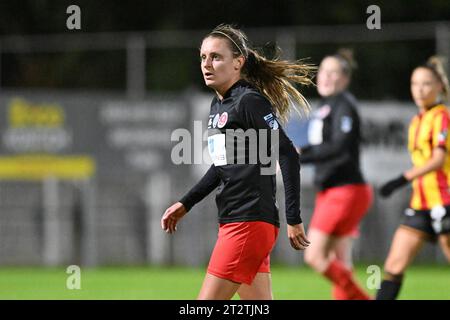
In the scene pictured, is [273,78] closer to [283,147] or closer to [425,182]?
[283,147]

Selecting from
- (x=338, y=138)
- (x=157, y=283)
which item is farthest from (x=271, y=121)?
(x=157, y=283)

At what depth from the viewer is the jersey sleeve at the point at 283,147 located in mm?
6070

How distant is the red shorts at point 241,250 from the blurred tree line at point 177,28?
1271 centimetres

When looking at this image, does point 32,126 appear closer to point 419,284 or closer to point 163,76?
point 163,76

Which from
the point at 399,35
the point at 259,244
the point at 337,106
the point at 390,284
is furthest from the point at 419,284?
the point at 259,244

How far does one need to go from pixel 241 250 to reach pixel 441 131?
10.1ft

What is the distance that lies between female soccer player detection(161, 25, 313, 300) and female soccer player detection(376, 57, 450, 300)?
7.83ft

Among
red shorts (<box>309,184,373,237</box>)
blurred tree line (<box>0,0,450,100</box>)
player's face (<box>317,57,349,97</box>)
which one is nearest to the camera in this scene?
red shorts (<box>309,184,373,237</box>)

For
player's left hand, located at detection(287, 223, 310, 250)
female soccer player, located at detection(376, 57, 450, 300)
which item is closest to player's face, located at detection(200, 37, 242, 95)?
player's left hand, located at detection(287, 223, 310, 250)

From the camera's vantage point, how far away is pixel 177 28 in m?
21.4

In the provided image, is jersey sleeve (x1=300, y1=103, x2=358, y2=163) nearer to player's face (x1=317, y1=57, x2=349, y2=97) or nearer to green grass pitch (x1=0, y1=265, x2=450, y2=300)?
player's face (x1=317, y1=57, x2=349, y2=97)

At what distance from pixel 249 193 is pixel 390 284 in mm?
2789

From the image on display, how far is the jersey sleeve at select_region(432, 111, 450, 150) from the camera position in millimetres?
8656

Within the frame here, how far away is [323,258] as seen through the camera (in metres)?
9.59
